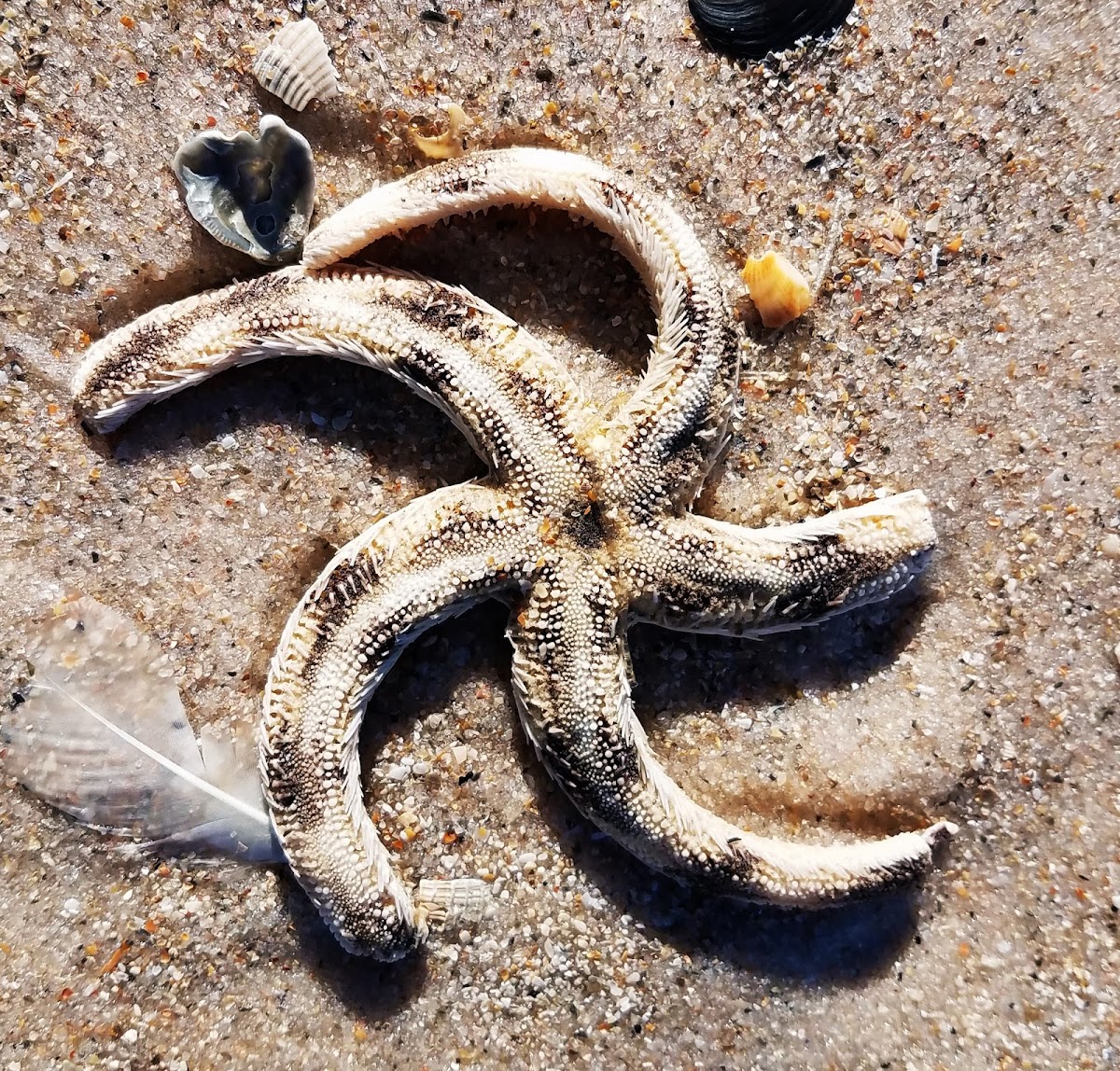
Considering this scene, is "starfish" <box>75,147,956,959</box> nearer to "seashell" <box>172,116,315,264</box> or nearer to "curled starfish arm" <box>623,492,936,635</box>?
"curled starfish arm" <box>623,492,936,635</box>

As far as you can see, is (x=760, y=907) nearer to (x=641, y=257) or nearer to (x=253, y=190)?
(x=641, y=257)

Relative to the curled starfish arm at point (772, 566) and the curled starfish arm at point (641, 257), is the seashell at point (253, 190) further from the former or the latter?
the curled starfish arm at point (772, 566)

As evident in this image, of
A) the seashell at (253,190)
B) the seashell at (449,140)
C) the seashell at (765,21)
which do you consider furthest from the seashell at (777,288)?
the seashell at (253,190)

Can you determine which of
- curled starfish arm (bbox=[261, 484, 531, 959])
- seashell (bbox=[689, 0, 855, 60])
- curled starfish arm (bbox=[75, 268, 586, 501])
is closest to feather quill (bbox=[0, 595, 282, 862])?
curled starfish arm (bbox=[261, 484, 531, 959])

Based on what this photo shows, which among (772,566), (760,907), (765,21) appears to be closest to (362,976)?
(760,907)

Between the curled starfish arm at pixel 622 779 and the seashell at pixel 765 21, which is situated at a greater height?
the seashell at pixel 765 21

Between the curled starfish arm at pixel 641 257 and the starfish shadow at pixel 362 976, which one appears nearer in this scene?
the curled starfish arm at pixel 641 257

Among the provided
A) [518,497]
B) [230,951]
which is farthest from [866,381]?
[230,951]
